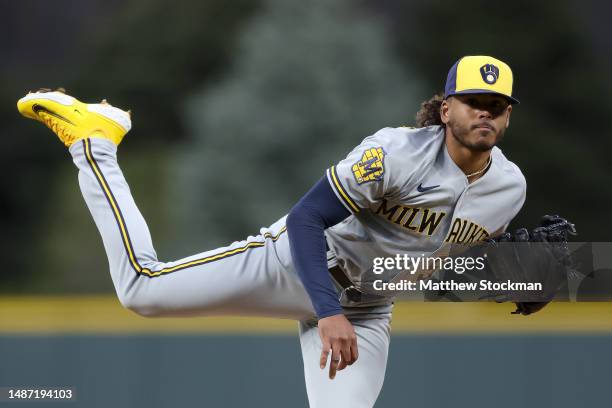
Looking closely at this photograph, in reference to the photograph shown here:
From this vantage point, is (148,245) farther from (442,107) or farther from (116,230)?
(442,107)

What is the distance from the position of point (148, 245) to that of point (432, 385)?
6.06 ft

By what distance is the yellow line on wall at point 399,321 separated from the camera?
4.81m

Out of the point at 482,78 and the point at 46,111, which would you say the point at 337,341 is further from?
the point at 46,111

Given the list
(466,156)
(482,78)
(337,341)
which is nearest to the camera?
(337,341)

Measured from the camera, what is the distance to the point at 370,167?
Answer: 9.41 ft

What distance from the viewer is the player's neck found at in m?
2.99

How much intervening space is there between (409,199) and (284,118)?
6893mm

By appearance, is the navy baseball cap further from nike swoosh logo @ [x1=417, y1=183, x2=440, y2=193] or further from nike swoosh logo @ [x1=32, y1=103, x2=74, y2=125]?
nike swoosh logo @ [x1=32, y1=103, x2=74, y2=125]

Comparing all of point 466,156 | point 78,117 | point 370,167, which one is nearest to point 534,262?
point 466,156

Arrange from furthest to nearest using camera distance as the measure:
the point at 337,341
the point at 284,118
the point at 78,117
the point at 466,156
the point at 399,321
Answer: the point at 284,118
the point at 399,321
the point at 78,117
the point at 466,156
the point at 337,341

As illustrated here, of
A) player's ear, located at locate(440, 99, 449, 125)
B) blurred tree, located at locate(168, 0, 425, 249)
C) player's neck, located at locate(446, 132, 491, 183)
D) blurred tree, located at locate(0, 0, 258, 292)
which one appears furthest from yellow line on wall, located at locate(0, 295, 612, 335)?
blurred tree, located at locate(0, 0, 258, 292)

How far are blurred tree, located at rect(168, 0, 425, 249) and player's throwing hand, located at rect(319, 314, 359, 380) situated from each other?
6499 millimetres

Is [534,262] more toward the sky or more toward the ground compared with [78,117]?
more toward the ground

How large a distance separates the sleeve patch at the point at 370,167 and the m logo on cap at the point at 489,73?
332 millimetres
